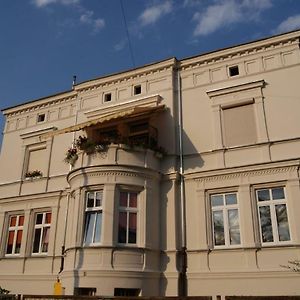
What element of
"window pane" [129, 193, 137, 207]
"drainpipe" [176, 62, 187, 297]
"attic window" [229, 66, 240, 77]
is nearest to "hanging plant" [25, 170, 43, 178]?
"window pane" [129, 193, 137, 207]

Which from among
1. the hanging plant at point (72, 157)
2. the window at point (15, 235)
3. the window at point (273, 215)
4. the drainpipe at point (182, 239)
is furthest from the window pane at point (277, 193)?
the window at point (15, 235)

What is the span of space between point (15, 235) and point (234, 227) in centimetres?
1027

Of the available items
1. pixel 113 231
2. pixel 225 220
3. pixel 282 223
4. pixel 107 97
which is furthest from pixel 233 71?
pixel 113 231

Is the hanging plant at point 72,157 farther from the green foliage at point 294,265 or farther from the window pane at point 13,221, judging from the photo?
the green foliage at point 294,265

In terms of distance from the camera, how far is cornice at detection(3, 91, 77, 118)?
20.1 metres

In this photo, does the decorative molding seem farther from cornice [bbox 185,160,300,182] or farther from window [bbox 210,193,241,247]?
window [bbox 210,193,241,247]

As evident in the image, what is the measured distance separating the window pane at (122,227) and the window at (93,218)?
2.40 ft

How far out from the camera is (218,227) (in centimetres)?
1445

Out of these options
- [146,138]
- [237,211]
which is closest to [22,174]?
[146,138]

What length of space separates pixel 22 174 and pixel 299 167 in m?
13.2

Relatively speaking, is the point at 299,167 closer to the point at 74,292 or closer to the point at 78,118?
the point at 74,292

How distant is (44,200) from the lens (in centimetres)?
1809

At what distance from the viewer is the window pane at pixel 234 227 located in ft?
46.0

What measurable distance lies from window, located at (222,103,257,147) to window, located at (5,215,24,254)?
1033 centimetres
